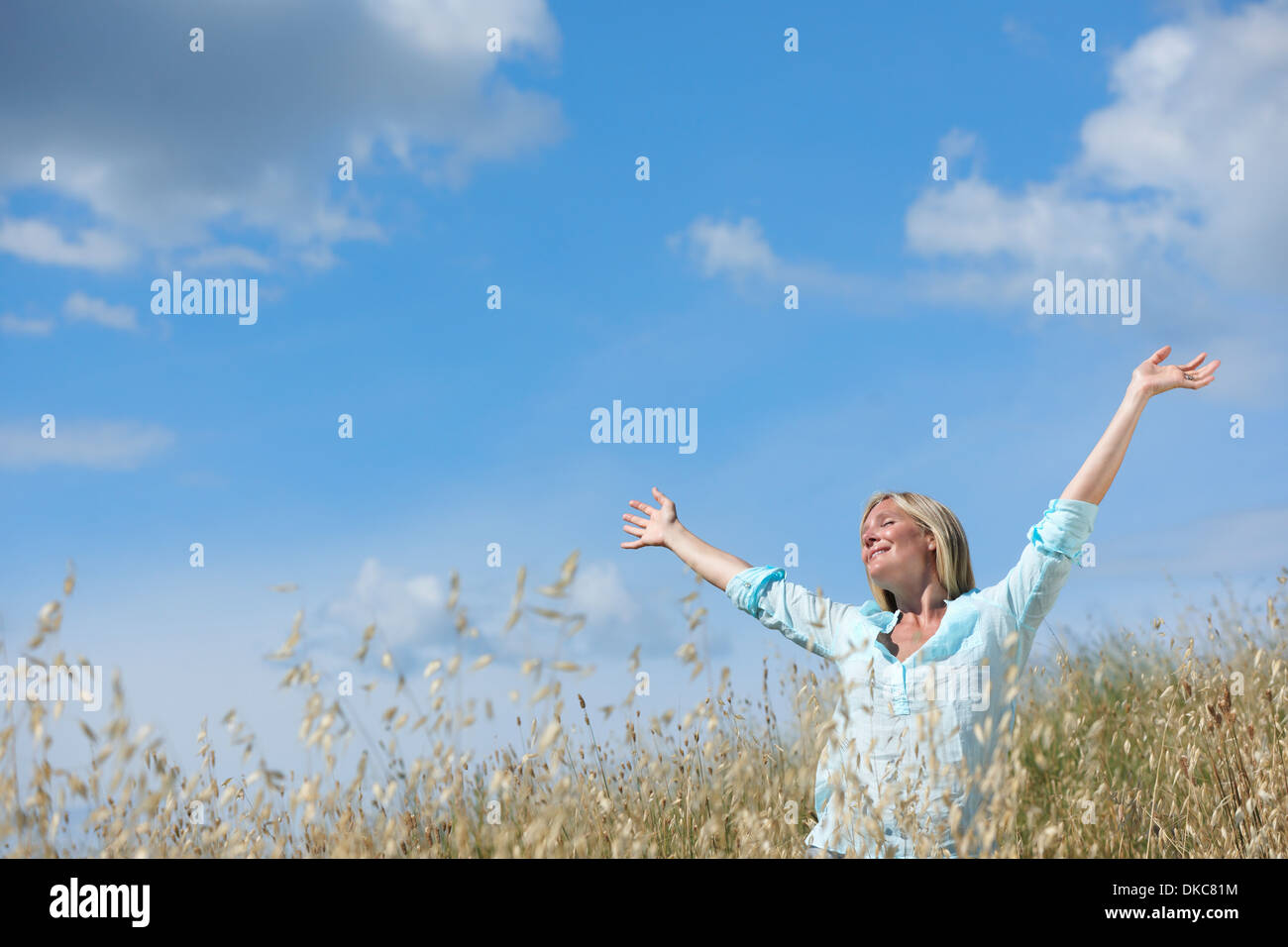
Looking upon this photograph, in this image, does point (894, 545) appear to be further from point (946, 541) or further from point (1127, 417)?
point (1127, 417)

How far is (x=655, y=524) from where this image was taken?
177 inches

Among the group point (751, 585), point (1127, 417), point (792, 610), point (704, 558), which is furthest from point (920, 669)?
point (1127, 417)

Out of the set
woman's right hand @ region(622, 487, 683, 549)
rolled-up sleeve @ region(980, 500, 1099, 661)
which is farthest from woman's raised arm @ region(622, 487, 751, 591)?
rolled-up sleeve @ region(980, 500, 1099, 661)

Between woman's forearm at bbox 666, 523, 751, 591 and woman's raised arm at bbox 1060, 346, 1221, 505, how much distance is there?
1.40 m

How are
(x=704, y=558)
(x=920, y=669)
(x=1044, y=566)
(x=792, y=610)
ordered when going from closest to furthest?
(x=920, y=669) < (x=1044, y=566) < (x=792, y=610) < (x=704, y=558)

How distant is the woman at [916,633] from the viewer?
3.12 metres

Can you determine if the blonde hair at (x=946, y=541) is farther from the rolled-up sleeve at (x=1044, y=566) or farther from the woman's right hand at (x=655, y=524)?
the woman's right hand at (x=655, y=524)

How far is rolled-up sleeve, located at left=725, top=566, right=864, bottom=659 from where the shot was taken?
4.07 meters

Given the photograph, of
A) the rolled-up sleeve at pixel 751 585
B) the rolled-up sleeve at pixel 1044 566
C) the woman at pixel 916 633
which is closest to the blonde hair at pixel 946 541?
the woman at pixel 916 633

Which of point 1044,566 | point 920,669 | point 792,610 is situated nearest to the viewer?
point 920,669

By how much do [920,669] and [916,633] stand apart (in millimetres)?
432
